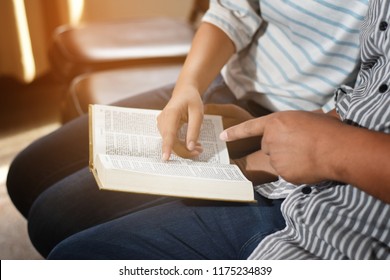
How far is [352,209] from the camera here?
669 millimetres

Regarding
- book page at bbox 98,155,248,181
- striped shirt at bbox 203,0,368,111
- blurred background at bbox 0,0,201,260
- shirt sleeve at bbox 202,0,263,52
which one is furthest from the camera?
blurred background at bbox 0,0,201,260

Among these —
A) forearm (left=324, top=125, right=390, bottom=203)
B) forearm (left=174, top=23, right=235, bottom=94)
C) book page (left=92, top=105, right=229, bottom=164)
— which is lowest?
book page (left=92, top=105, right=229, bottom=164)

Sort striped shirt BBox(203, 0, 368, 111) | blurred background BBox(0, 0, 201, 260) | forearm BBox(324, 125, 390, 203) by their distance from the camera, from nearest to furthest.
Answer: forearm BBox(324, 125, 390, 203), striped shirt BBox(203, 0, 368, 111), blurred background BBox(0, 0, 201, 260)

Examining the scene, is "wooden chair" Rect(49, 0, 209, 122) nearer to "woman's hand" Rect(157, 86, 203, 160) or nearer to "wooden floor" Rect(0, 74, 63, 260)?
"wooden floor" Rect(0, 74, 63, 260)

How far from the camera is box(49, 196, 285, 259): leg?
0.74 metres

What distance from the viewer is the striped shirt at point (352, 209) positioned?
0.64m

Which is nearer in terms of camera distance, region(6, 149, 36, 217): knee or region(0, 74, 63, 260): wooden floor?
region(6, 149, 36, 217): knee

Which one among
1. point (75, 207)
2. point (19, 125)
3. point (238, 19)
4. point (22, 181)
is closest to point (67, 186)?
point (75, 207)

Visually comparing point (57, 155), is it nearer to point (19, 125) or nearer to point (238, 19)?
point (238, 19)

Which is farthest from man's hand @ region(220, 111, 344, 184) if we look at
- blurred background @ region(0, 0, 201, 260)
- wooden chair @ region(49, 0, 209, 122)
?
blurred background @ region(0, 0, 201, 260)

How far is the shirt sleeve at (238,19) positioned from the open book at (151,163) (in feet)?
0.58

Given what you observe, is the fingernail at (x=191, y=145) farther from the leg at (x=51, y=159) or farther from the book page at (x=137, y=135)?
the leg at (x=51, y=159)

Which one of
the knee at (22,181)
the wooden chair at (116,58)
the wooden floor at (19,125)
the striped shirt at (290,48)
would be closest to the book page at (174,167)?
the striped shirt at (290,48)
